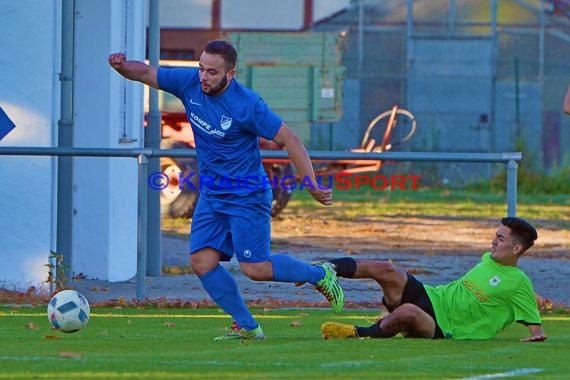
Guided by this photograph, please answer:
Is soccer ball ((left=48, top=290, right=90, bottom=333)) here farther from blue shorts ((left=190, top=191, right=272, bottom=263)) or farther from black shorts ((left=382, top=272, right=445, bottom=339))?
black shorts ((left=382, top=272, right=445, bottom=339))

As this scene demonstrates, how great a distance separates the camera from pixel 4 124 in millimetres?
13516

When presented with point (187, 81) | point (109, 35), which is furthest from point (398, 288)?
point (109, 35)

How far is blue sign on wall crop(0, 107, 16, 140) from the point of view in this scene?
13.5 m

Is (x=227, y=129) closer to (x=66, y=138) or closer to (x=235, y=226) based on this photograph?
(x=235, y=226)

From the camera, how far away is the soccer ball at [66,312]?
32.3 feet

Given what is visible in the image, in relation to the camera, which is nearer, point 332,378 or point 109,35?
point 332,378

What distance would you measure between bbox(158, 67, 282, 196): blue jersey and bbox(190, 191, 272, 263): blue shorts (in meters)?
0.07

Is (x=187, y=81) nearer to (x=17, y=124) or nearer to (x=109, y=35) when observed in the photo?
(x=17, y=124)

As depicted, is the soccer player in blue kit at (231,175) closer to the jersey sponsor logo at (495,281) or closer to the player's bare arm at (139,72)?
the player's bare arm at (139,72)

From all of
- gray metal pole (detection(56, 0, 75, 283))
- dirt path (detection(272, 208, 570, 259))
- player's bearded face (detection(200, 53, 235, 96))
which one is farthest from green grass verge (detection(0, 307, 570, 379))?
dirt path (detection(272, 208, 570, 259))

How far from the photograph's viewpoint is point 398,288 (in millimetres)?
10242

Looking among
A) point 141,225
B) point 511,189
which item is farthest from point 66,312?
point 511,189

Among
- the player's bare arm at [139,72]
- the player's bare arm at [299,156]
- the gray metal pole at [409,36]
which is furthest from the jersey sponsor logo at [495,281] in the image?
the gray metal pole at [409,36]

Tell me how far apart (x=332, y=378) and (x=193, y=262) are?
2277 millimetres
